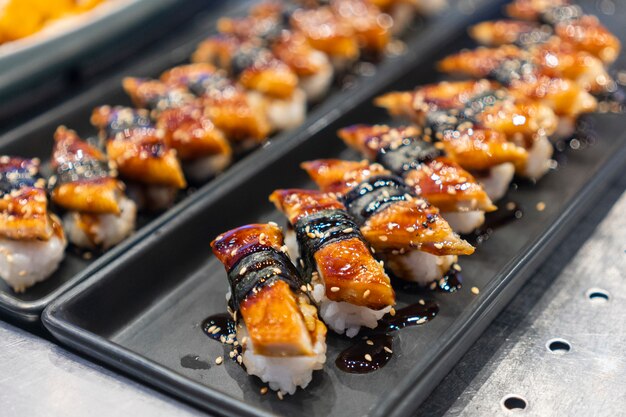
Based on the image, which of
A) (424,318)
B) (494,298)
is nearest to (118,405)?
(424,318)

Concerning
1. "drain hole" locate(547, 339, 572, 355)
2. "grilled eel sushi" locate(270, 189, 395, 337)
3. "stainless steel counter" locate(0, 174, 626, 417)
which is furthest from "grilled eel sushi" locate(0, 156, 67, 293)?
"drain hole" locate(547, 339, 572, 355)

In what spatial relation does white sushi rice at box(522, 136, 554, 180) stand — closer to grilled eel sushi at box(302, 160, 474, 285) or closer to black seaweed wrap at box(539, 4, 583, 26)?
grilled eel sushi at box(302, 160, 474, 285)

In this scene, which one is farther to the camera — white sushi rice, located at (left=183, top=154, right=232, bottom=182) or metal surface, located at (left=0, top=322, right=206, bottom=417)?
white sushi rice, located at (left=183, top=154, right=232, bottom=182)

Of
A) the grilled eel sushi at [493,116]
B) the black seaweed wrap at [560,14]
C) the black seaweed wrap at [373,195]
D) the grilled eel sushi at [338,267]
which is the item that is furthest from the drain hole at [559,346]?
the black seaweed wrap at [560,14]

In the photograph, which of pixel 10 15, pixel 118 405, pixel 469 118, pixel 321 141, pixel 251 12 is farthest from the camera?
pixel 251 12

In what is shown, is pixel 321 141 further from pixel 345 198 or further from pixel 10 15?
pixel 10 15

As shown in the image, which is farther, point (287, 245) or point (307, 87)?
point (307, 87)
